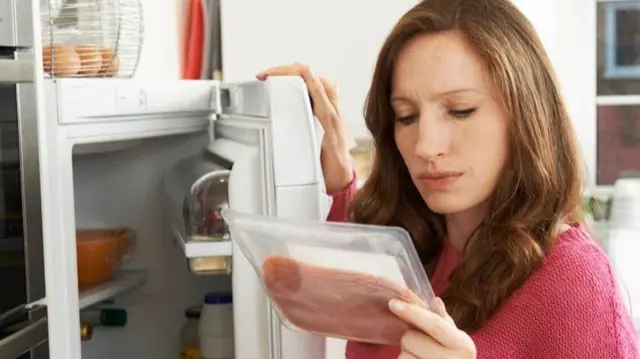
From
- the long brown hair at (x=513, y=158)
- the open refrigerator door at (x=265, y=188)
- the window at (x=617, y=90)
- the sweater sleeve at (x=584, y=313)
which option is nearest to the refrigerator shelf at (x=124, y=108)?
the open refrigerator door at (x=265, y=188)

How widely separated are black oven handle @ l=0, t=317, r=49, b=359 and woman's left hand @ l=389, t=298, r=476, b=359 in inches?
20.5

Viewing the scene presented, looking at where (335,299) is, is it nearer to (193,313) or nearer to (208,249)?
(208,249)

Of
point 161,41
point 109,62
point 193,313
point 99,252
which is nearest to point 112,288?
point 99,252

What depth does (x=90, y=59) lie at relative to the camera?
137 cm

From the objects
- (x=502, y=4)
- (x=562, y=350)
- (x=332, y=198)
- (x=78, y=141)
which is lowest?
(x=562, y=350)

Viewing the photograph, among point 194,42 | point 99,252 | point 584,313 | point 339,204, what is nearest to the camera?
point 584,313

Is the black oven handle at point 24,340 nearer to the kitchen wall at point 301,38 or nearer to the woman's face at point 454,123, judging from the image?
the woman's face at point 454,123

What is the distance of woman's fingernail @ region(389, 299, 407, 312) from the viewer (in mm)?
834

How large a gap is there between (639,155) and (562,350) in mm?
1757

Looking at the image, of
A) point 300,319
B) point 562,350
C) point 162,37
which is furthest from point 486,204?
point 162,37

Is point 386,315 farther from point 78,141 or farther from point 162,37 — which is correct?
Answer: point 162,37

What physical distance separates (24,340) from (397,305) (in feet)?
1.80

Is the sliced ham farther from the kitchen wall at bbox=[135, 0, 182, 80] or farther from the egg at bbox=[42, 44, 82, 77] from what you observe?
the kitchen wall at bbox=[135, 0, 182, 80]

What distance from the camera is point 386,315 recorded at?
0.87 m
